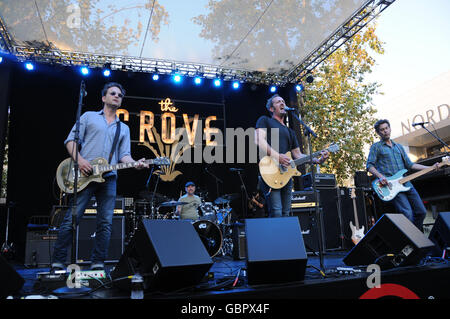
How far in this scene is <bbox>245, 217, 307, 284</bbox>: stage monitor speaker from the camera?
7.30 feet

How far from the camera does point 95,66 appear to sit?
7.92 meters

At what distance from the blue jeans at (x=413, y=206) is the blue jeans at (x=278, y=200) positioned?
5.55ft

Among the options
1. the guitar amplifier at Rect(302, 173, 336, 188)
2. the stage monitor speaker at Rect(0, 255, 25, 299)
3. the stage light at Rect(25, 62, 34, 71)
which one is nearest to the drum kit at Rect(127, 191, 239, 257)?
the guitar amplifier at Rect(302, 173, 336, 188)

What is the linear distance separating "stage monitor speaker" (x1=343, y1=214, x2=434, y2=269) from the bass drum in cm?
315

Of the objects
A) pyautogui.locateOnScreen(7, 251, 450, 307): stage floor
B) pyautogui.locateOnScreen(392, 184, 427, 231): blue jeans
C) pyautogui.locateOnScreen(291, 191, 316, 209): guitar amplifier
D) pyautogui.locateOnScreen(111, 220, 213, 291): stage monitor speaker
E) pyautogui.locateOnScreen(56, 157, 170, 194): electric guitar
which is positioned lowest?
pyautogui.locateOnScreen(7, 251, 450, 307): stage floor

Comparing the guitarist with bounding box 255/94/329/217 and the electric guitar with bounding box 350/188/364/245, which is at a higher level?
the guitarist with bounding box 255/94/329/217

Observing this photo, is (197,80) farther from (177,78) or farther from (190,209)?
(190,209)

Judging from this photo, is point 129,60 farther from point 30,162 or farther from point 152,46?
point 30,162

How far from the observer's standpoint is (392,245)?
2939mm

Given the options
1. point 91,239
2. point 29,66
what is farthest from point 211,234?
point 29,66

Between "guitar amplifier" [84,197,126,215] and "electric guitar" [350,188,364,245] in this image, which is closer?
"guitar amplifier" [84,197,126,215]

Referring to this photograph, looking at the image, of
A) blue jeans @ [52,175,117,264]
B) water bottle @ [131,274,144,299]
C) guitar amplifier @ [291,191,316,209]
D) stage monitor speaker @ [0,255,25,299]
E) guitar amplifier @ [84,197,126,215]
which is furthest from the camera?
guitar amplifier @ [291,191,316,209]

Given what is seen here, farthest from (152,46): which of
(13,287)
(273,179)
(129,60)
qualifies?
(13,287)

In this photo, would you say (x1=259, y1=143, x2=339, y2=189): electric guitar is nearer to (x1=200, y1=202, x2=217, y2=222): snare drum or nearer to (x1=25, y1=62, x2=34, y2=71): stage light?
(x1=200, y1=202, x2=217, y2=222): snare drum
